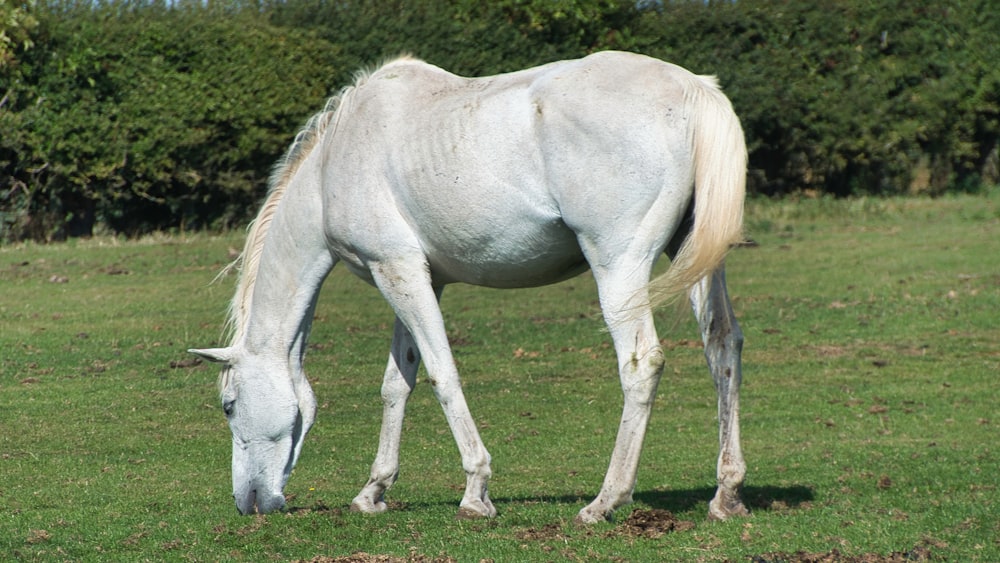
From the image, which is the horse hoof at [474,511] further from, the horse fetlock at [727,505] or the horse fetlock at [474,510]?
the horse fetlock at [727,505]

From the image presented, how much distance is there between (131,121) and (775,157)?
11222mm

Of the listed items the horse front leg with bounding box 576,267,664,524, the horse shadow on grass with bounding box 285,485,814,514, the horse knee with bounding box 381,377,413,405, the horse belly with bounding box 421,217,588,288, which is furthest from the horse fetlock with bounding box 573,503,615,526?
the horse knee with bounding box 381,377,413,405

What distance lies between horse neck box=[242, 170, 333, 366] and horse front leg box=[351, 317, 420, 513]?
1.68 ft

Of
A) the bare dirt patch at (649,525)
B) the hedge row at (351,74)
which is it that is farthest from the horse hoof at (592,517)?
the hedge row at (351,74)

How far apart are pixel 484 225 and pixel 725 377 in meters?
1.42

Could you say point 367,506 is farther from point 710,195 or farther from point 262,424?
point 710,195

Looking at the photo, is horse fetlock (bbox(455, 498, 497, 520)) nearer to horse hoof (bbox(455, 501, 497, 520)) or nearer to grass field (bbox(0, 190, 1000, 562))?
horse hoof (bbox(455, 501, 497, 520))

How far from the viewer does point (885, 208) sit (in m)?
21.7

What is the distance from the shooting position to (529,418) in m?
10.0

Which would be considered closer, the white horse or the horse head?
the white horse

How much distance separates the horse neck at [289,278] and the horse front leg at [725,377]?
6.76 feet

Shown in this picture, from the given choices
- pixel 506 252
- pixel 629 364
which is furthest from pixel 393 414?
pixel 629 364

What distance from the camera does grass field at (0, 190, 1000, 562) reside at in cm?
591

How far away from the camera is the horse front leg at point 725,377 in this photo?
630 centimetres
